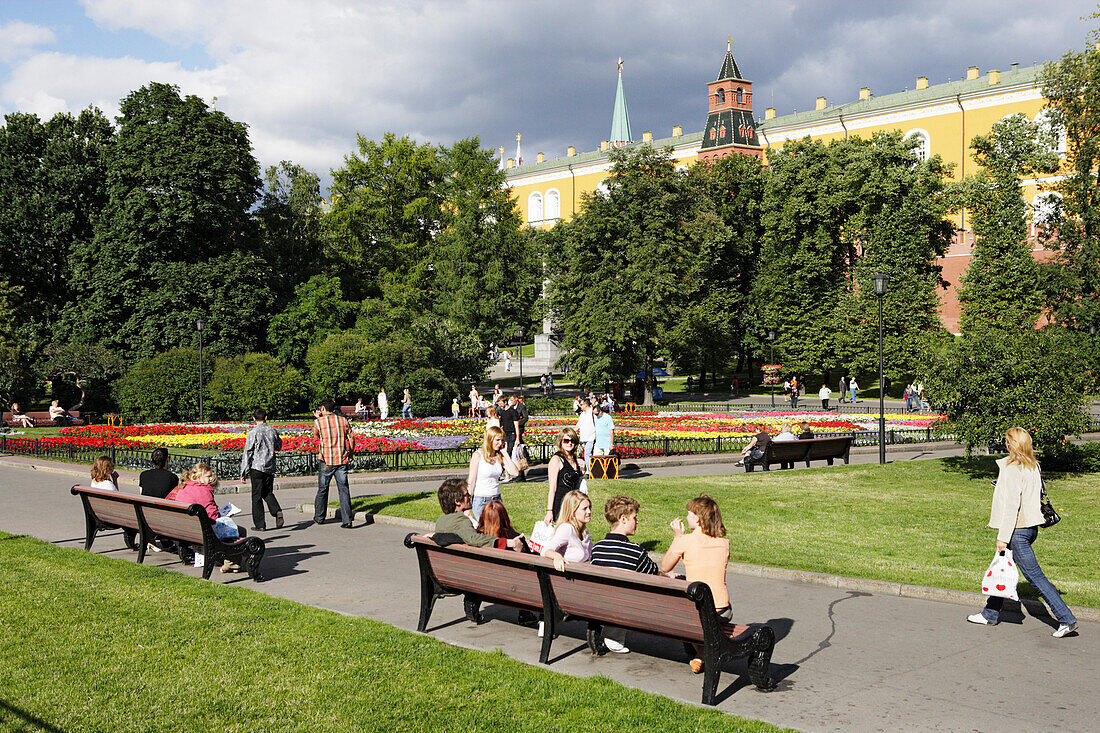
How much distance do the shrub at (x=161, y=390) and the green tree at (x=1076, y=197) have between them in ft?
121

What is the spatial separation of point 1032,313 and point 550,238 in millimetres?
24961

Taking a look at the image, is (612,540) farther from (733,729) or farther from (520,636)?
(733,729)

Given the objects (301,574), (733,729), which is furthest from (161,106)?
(733,729)

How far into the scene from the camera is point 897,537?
11.4 m

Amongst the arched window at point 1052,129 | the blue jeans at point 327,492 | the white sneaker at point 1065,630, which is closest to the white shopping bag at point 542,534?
the white sneaker at point 1065,630

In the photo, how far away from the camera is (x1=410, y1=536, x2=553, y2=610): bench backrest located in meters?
6.73

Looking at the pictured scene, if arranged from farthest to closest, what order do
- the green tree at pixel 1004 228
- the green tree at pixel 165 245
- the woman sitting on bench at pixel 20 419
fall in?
1. the green tree at pixel 1004 228
2. the green tree at pixel 165 245
3. the woman sitting on bench at pixel 20 419

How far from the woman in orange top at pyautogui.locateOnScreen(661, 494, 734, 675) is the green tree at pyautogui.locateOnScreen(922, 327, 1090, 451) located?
11.3 meters

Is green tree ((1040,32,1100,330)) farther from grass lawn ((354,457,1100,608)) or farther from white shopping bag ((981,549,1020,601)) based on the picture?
white shopping bag ((981,549,1020,601))

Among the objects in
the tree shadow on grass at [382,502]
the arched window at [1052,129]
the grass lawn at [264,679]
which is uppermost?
the arched window at [1052,129]

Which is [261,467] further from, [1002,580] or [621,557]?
[1002,580]

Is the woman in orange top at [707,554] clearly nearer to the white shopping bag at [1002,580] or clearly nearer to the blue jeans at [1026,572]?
the white shopping bag at [1002,580]

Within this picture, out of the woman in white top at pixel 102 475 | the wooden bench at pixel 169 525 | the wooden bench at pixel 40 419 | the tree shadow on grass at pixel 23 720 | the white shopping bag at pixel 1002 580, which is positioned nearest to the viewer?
the tree shadow on grass at pixel 23 720

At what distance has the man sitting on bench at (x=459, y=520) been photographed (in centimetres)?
769
